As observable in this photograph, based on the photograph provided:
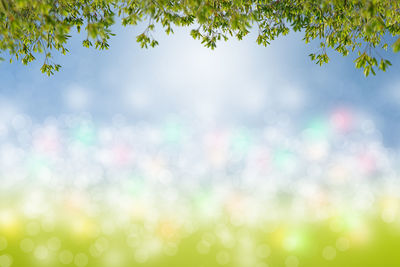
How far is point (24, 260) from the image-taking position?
9.46 metres

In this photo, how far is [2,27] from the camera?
8.70 metres

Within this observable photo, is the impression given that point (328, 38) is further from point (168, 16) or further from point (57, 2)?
point (57, 2)

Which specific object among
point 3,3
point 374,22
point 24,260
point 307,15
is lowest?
point 24,260

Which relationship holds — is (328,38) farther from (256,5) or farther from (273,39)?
(256,5)

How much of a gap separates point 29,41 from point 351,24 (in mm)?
10153

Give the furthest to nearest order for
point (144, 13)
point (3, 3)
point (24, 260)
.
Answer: point (24, 260) → point (144, 13) → point (3, 3)

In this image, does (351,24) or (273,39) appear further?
(273,39)

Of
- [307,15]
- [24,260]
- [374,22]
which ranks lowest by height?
[24,260]

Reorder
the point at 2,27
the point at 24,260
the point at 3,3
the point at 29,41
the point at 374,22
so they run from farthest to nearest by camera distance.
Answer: the point at 29,41
the point at 24,260
the point at 2,27
the point at 3,3
the point at 374,22

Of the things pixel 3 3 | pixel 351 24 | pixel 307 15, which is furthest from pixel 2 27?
A: pixel 351 24

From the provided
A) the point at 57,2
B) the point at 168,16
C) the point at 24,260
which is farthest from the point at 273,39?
the point at 24,260

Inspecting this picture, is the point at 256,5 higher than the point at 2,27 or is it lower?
higher

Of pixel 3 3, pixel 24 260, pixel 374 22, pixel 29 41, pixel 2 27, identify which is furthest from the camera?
pixel 29 41

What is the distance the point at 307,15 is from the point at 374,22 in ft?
9.96
